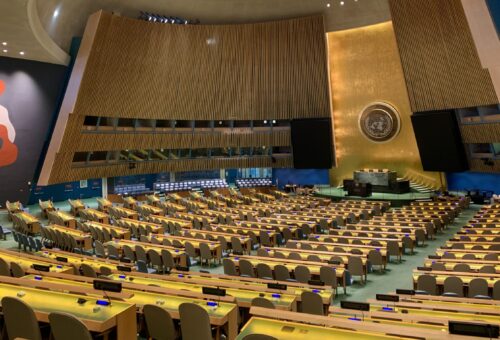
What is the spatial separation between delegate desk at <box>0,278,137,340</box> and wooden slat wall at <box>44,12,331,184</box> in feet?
64.5

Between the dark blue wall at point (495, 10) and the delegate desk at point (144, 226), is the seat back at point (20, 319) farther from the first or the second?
the dark blue wall at point (495, 10)

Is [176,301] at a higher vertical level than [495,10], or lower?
lower

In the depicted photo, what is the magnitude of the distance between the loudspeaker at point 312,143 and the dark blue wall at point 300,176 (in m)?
3.47

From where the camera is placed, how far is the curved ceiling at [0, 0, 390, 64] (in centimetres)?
1667

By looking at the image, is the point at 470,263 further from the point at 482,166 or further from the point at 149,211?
the point at 482,166

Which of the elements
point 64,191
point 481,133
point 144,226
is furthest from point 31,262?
point 481,133

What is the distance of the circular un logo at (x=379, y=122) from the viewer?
28844 millimetres

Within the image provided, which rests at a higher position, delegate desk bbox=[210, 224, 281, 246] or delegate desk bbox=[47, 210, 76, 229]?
delegate desk bbox=[47, 210, 76, 229]

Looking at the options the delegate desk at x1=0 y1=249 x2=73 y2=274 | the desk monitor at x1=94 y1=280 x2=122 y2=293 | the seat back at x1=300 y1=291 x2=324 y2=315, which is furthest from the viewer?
the delegate desk at x1=0 y1=249 x2=73 y2=274

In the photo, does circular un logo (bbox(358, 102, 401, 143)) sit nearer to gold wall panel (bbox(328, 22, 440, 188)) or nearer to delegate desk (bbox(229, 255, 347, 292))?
gold wall panel (bbox(328, 22, 440, 188))

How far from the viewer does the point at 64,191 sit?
26469 mm

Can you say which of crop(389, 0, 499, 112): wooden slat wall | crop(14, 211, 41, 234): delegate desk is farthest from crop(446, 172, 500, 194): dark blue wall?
crop(14, 211, 41, 234): delegate desk

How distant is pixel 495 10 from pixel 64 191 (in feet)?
82.9

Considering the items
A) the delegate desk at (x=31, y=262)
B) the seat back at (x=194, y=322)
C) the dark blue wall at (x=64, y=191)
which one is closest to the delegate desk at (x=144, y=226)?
the delegate desk at (x=31, y=262)
